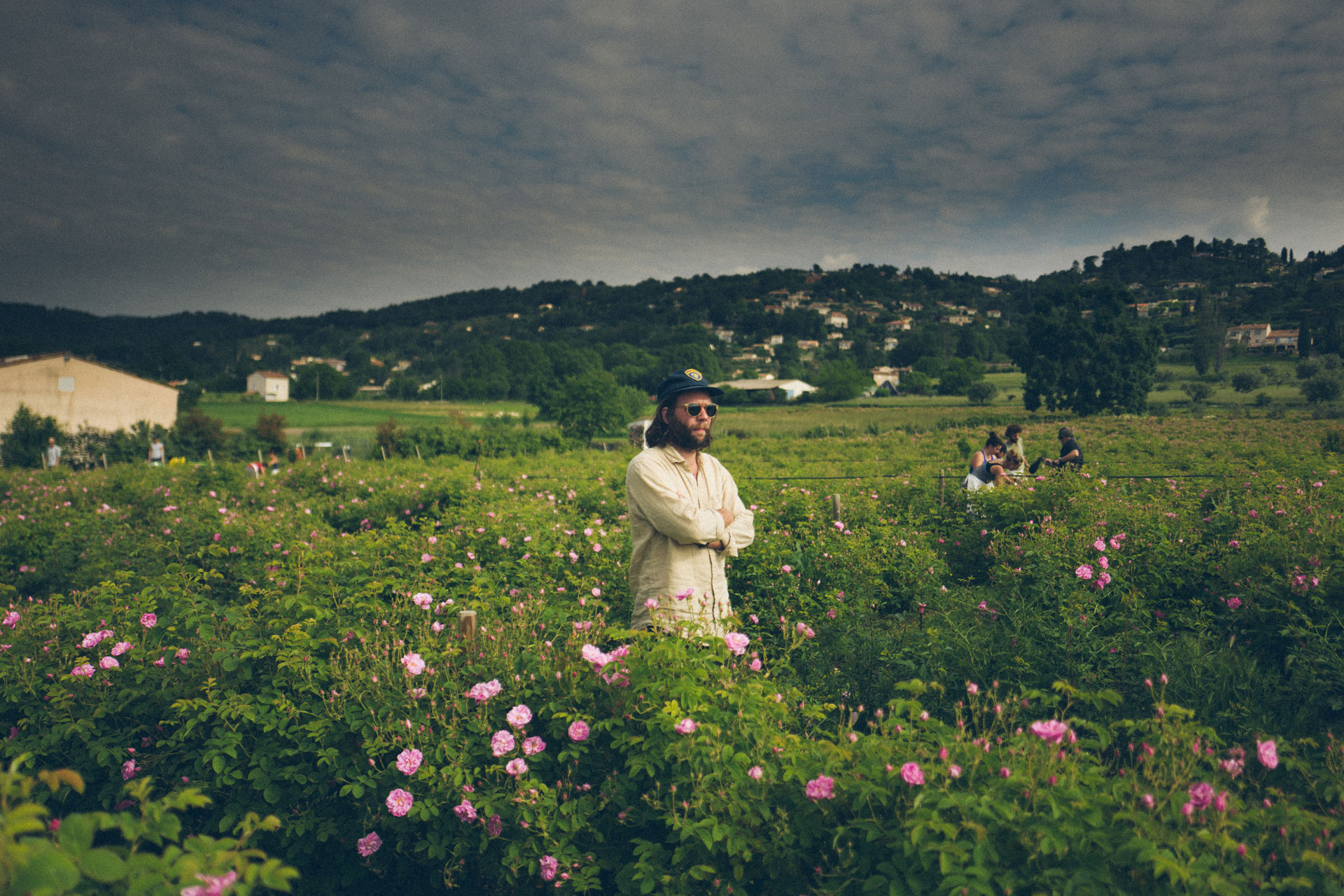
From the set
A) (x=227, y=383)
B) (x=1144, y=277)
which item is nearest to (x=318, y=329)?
(x=227, y=383)

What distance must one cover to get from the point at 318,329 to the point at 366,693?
177759 millimetres

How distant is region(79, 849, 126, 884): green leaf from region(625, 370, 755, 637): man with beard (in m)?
2.40

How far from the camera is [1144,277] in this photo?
105812mm

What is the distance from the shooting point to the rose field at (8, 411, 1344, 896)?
1.99m

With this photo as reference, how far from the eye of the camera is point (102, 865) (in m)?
1.35

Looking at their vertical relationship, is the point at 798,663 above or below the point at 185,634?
below

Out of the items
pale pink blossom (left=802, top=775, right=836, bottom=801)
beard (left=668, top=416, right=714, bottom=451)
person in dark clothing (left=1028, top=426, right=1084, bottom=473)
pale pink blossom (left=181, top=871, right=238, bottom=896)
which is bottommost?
pale pink blossom (left=802, top=775, right=836, bottom=801)

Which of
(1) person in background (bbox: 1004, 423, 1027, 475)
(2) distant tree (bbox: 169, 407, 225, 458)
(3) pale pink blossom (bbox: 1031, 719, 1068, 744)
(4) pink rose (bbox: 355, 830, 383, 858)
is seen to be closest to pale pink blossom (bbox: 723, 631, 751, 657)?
(3) pale pink blossom (bbox: 1031, 719, 1068, 744)

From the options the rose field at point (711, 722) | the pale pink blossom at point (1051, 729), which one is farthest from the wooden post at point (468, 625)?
the pale pink blossom at point (1051, 729)

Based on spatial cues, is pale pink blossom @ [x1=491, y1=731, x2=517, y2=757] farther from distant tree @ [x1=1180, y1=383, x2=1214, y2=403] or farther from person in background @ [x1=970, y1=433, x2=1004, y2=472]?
distant tree @ [x1=1180, y1=383, x2=1214, y2=403]

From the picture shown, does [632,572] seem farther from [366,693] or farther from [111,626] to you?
[111,626]

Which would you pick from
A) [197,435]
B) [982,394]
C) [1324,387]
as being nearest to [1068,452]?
[1324,387]

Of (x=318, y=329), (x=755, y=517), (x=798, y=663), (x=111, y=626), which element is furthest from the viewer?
(x=318, y=329)

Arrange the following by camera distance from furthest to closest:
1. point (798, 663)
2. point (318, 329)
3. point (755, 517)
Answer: point (318, 329) < point (755, 517) < point (798, 663)
